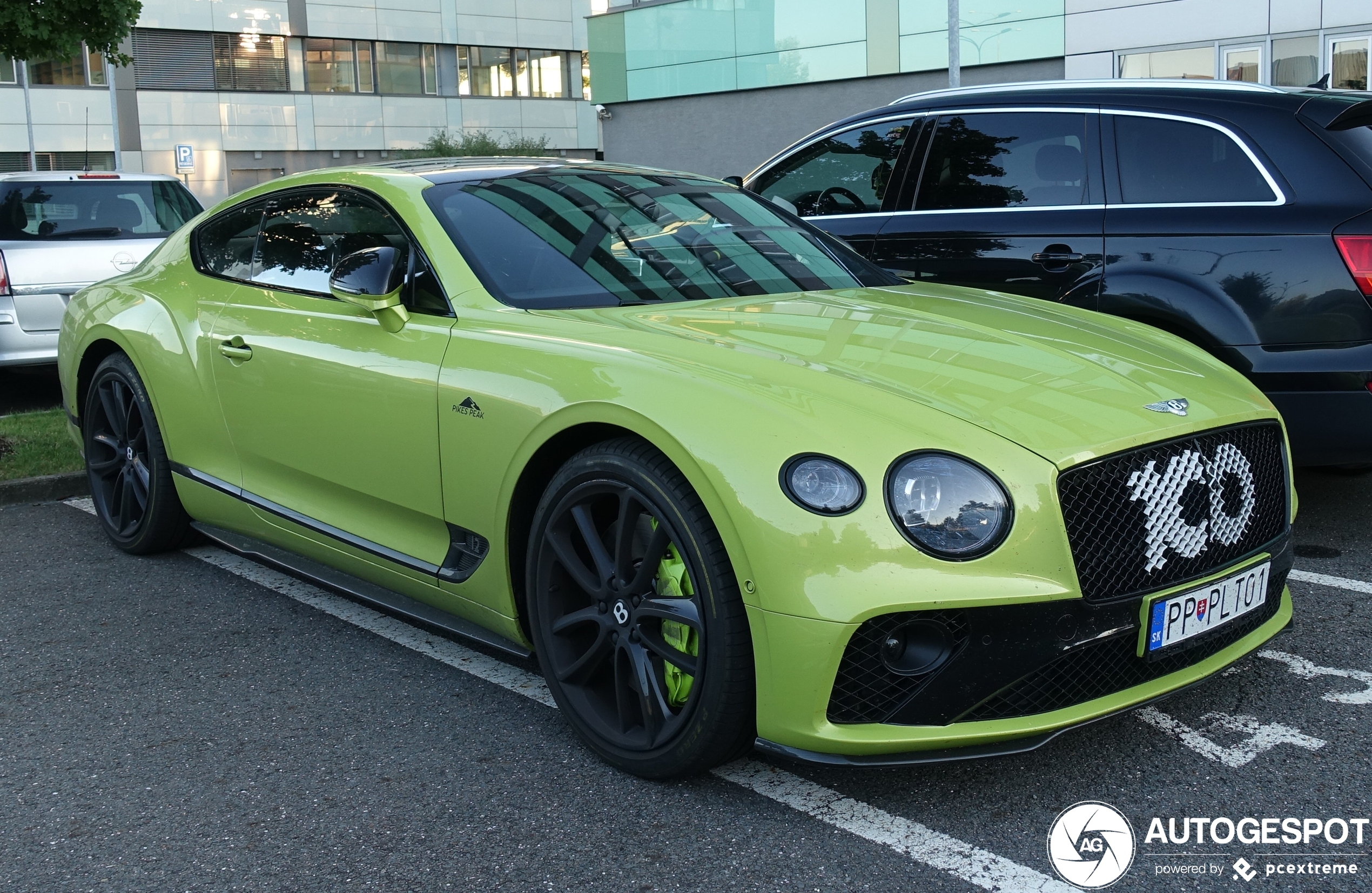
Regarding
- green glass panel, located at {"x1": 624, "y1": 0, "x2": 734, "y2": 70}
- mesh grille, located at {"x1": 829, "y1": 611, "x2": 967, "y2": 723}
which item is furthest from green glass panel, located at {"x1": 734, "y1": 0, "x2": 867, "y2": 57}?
mesh grille, located at {"x1": 829, "y1": 611, "x2": 967, "y2": 723}

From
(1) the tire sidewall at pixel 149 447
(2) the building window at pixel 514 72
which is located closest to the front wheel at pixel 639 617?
(1) the tire sidewall at pixel 149 447

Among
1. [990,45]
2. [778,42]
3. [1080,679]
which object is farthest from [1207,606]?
[778,42]

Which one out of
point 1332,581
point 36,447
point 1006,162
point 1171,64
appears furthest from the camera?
point 1171,64

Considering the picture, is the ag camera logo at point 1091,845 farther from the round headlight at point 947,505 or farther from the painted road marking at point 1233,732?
the round headlight at point 947,505

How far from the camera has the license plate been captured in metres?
2.74

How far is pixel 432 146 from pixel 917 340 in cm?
4159

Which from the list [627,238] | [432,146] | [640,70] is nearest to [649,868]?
[627,238]

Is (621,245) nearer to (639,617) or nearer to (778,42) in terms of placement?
(639,617)

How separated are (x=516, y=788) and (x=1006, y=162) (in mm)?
3773

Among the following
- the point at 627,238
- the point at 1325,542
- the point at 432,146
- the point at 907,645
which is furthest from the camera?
the point at 432,146

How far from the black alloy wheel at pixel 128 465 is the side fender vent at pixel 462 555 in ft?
5.83

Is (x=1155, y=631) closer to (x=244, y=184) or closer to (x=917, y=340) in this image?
(x=917, y=340)

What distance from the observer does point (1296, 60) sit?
17031 mm

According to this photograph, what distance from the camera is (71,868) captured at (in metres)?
2.71
